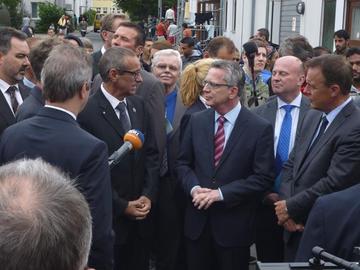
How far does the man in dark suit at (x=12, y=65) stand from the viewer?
16.4 ft

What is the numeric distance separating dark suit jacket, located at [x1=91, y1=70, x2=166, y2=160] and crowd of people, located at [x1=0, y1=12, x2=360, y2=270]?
1cm

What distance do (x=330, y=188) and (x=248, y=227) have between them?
734 mm

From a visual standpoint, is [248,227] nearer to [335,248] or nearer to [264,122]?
[264,122]

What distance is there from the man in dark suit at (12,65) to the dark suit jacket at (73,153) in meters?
1.82

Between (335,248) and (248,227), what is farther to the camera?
(248,227)

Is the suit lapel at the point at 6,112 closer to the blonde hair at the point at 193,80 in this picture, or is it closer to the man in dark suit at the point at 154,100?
the man in dark suit at the point at 154,100

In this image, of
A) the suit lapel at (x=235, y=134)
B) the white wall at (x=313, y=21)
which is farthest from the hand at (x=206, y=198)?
the white wall at (x=313, y=21)

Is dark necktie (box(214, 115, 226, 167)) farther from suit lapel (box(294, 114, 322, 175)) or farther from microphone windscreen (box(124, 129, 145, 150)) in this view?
microphone windscreen (box(124, 129, 145, 150))

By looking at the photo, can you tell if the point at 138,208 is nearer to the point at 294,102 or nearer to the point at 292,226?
the point at 292,226

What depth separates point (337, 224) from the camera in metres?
2.38

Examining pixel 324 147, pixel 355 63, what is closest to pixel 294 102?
pixel 324 147

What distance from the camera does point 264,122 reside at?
174 inches

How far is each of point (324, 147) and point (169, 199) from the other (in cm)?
160

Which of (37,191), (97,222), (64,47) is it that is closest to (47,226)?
(37,191)
